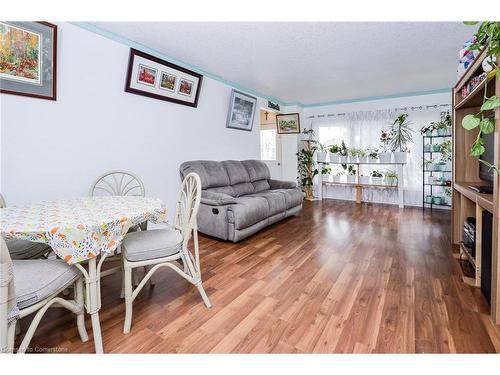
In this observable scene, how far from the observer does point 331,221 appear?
3.93 m

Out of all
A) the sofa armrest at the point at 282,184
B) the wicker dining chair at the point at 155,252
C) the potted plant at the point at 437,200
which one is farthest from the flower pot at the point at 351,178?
the wicker dining chair at the point at 155,252

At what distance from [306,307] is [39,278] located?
1472 millimetres

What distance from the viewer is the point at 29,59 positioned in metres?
1.95

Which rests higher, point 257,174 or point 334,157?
point 334,157

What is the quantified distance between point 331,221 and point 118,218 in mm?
3255

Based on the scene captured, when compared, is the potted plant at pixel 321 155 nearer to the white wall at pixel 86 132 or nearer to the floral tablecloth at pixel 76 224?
the white wall at pixel 86 132

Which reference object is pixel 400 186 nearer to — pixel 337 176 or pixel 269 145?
pixel 337 176

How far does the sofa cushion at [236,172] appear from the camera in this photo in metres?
3.83

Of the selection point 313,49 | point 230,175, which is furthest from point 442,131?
point 230,175

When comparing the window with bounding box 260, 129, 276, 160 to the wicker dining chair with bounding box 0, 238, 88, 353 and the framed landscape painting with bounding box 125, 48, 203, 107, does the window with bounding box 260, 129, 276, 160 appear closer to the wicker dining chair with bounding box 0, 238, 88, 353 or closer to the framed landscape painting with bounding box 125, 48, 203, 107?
the framed landscape painting with bounding box 125, 48, 203, 107

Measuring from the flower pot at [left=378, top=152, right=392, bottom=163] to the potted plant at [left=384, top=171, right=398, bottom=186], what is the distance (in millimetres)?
A: 281

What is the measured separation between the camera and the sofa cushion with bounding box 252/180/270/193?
425 cm
